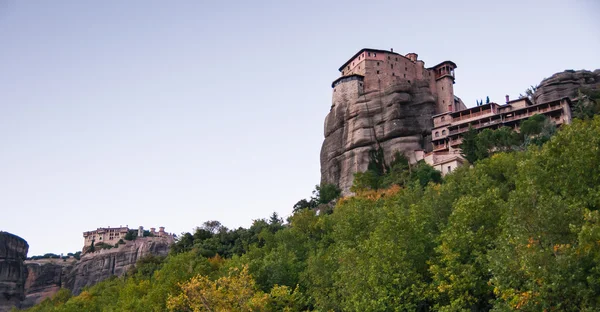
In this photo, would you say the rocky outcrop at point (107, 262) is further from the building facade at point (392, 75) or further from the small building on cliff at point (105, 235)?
the building facade at point (392, 75)

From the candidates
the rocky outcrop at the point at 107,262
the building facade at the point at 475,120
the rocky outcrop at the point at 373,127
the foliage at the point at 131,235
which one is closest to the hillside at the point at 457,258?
the building facade at the point at 475,120

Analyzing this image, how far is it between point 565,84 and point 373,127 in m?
30.0

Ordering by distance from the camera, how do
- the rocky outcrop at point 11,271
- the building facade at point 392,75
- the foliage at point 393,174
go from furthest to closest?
the rocky outcrop at point 11,271 → the building facade at point 392,75 → the foliage at point 393,174

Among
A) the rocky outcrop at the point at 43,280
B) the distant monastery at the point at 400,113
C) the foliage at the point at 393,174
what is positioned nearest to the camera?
the foliage at the point at 393,174

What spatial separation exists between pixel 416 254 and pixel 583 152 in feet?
36.5

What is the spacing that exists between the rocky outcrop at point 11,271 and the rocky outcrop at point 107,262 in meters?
10.2

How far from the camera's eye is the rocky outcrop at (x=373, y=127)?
87562 mm

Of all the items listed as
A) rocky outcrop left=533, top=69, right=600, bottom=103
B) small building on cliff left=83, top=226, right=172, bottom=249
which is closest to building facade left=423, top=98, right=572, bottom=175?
rocky outcrop left=533, top=69, right=600, bottom=103

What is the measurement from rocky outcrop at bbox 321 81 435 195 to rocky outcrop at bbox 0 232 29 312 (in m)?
61.6

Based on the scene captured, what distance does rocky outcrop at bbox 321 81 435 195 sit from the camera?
287ft

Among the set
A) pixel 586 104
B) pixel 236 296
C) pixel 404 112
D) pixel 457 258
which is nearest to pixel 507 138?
pixel 586 104

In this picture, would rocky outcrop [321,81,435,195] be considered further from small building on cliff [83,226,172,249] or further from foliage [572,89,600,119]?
small building on cliff [83,226,172,249]

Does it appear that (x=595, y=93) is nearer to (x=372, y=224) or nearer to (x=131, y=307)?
(x=372, y=224)

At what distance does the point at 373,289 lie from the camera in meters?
34.3
